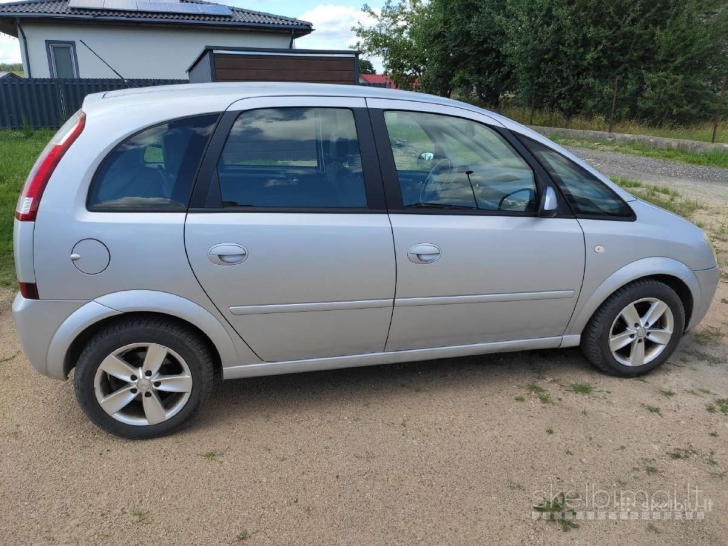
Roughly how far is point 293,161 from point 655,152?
13.2 m

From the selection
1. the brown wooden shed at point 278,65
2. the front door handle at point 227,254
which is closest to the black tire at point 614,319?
the front door handle at point 227,254

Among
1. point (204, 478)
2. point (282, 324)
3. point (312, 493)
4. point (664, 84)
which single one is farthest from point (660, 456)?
point (664, 84)

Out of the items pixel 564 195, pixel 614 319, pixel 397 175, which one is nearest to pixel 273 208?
pixel 397 175

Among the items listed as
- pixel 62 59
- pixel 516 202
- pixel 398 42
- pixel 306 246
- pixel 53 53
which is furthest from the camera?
pixel 398 42

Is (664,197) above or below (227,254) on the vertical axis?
below

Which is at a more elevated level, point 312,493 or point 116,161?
point 116,161

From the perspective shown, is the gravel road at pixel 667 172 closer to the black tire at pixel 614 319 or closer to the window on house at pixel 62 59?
the black tire at pixel 614 319

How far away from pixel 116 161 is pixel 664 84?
1733 cm

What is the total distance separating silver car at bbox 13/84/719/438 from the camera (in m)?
2.80

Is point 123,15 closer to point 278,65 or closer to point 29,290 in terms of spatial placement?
point 278,65

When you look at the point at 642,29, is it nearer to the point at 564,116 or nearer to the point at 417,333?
the point at 564,116

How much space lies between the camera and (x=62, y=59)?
18.4 m

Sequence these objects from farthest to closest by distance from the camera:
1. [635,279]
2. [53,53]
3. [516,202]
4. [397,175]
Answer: [53,53]
[635,279]
[516,202]
[397,175]

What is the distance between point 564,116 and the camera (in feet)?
64.2
